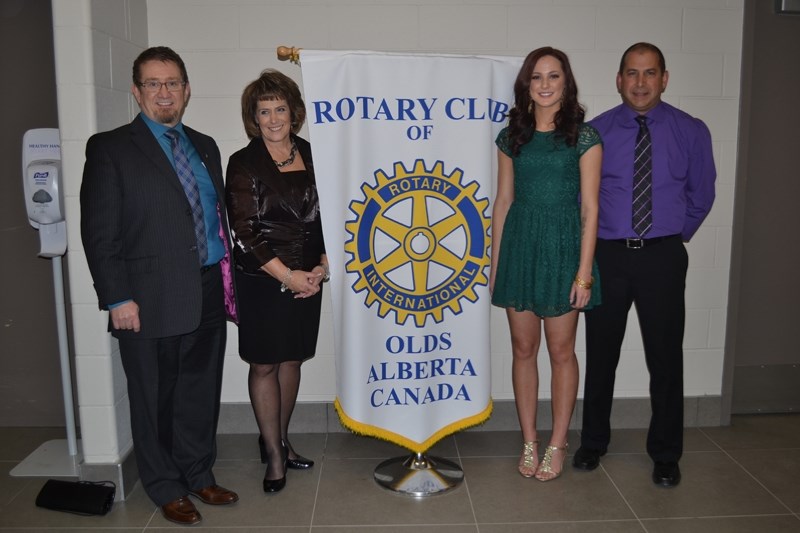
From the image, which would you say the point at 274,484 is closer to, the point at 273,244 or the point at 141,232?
the point at 273,244

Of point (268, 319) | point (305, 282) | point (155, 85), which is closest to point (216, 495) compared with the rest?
point (268, 319)

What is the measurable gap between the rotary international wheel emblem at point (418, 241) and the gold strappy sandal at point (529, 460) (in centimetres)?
71

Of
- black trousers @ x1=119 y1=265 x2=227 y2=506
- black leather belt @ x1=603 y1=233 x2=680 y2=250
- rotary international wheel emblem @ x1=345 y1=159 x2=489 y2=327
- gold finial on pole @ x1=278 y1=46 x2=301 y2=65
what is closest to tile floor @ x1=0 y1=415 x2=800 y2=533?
black trousers @ x1=119 y1=265 x2=227 y2=506

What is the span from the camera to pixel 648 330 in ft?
10.1

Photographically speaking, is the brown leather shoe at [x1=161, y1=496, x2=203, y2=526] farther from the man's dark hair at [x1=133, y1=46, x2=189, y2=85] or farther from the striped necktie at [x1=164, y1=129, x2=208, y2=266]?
the man's dark hair at [x1=133, y1=46, x2=189, y2=85]

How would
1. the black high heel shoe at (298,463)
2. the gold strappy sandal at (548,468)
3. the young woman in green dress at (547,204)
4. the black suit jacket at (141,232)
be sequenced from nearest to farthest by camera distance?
the black suit jacket at (141,232)
the young woman in green dress at (547,204)
the gold strappy sandal at (548,468)
the black high heel shoe at (298,463)

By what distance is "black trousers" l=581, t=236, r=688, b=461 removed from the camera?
117 inches

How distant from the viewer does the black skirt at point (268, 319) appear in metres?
2.87

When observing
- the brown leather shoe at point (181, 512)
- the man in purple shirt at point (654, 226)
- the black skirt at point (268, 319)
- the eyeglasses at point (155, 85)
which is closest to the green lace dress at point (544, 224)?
the man in purple shirt at point (654, 226)

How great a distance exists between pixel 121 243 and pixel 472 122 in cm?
138

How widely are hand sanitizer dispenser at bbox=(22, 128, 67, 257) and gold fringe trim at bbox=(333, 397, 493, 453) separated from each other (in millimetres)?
1336

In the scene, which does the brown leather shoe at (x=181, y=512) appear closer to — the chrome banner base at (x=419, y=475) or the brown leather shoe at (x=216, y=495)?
the brown leather shoe at (x=216, y=495)

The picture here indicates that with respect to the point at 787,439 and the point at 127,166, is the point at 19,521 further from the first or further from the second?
the point at 787,439

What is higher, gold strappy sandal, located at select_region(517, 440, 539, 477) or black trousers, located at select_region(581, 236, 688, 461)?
black trousers, located at select_region(581, 236, 688, 461)
